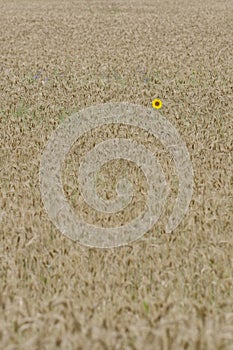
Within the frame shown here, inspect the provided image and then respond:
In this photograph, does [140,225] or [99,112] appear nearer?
[140,225]

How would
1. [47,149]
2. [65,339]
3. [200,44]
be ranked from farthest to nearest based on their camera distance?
[200,44] < [47,149] < [65,339]

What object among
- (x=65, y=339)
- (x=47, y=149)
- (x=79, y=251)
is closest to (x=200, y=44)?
(x=47, y=149)

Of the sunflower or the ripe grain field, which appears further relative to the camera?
the sunflower

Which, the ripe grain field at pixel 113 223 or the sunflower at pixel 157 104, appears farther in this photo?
the sunflower at pixel 157 104

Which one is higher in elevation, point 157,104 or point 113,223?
point 157,104

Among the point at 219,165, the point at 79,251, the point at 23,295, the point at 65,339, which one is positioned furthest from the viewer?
the point at 219,165

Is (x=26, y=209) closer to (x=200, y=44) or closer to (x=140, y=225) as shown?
(x=140, y=225)

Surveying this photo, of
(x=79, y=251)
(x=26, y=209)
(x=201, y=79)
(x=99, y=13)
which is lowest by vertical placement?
(x=79, y=251)

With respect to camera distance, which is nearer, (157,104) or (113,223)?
(113,223)
